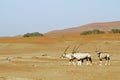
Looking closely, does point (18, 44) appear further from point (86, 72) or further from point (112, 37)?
point (86, 72)

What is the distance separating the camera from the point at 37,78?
18609mm

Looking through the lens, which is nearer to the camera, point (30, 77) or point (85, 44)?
point (30, 77)

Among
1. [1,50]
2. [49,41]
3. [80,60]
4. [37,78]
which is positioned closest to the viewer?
[37,78]

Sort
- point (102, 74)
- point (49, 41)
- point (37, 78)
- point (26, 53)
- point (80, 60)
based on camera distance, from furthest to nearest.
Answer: point (49, 41)
point (26, 53)
point (80, 60)
point (102, 74)
point (37, 78)

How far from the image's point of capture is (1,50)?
1624 inches

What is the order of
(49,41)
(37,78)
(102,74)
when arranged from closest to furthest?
1. (37,78)
2. (102,74)
3. (49,41)

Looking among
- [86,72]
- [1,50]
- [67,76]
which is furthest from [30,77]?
[1,50]

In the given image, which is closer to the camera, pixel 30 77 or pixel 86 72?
pixel 30 77

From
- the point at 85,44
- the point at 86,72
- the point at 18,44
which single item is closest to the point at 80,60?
the point at 86,72

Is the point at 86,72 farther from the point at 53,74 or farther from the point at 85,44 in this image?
the point at 85,44

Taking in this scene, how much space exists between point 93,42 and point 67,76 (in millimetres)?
23406

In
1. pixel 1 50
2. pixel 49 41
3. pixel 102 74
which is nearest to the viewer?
pixel 102 74

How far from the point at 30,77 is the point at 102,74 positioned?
3543mm

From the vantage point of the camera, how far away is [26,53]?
1505 inches
